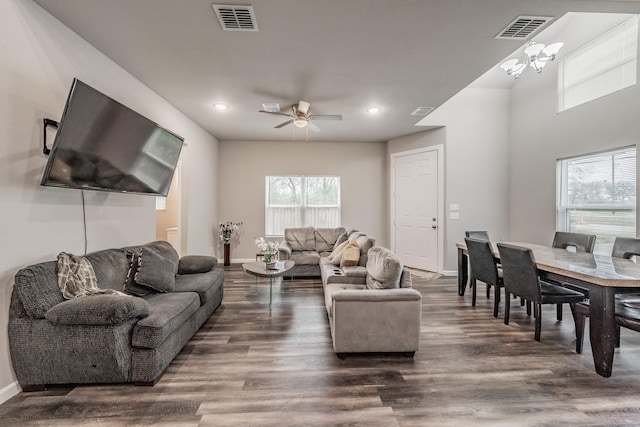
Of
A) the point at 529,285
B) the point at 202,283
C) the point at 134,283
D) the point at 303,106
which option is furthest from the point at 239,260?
the point at 529,285

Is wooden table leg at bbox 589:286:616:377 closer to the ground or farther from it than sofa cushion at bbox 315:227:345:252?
closer to the ground

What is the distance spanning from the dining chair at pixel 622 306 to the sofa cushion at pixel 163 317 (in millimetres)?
3493

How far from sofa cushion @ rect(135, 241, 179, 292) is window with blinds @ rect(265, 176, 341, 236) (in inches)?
138

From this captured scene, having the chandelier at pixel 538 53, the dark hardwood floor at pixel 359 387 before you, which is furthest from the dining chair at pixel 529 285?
the chandelier at pixel 538 53

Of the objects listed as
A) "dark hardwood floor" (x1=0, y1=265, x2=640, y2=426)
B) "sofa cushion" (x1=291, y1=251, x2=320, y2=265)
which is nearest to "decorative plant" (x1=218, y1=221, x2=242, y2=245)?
"sofa cushion" (x1=291, y1=251, x2=320, y2=265)

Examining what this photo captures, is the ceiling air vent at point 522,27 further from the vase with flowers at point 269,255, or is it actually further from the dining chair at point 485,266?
the vase with flowers at point 269,255

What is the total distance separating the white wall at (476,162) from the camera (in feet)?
17.2

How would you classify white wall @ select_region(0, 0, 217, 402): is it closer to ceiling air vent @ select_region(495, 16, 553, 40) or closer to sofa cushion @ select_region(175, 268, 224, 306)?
sofa cushion @ select_region(175, 268, 224, 306)

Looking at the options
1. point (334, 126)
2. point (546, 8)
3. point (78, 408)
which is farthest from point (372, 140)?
point (78, 408)

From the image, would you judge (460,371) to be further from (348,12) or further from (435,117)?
(435,117)

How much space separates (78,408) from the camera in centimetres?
178

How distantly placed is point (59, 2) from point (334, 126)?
152 inches

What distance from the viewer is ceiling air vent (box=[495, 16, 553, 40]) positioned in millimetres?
2191

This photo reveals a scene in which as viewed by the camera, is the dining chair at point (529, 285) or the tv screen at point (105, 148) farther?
the dining chair at point (529, 285)
